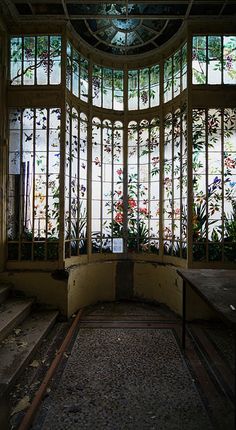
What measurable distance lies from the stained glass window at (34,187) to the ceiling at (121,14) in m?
1.29

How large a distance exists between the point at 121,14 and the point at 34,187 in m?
2.66

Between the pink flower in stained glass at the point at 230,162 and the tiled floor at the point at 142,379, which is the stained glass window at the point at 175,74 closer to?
the pink flower in stained glass at the point at 230,162

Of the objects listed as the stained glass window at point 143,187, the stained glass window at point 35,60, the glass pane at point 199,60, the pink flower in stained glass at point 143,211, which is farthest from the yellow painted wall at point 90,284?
the glass pane at point 199,60

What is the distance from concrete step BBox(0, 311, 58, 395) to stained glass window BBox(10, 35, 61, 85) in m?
3.13

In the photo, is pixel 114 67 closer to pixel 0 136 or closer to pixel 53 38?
pixel 53 38

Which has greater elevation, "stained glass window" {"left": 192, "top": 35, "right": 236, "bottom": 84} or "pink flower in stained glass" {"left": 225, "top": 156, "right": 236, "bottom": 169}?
"stained glass window" {"left": 192, "top": 35, "right": 236, "bottom": 84}

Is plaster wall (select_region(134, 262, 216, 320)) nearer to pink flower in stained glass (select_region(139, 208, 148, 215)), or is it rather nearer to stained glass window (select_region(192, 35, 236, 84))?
pink flower in stained glass (select_region(139, 208, 148, 215))

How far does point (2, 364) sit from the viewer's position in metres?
2.43

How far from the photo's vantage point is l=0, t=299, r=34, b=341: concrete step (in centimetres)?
287

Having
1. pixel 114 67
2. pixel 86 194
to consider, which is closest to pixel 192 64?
pixel 114 67

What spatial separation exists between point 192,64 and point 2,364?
4.13 meters

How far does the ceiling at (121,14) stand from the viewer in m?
3.66

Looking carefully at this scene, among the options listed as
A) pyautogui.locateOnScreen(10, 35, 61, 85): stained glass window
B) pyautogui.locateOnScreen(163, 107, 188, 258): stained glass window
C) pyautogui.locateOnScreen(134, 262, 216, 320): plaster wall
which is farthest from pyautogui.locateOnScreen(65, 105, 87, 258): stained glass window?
pyautogui.locateOnScreen(163, 107, 188, 258): stained glass window

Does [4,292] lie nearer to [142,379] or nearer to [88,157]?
[142,379]
